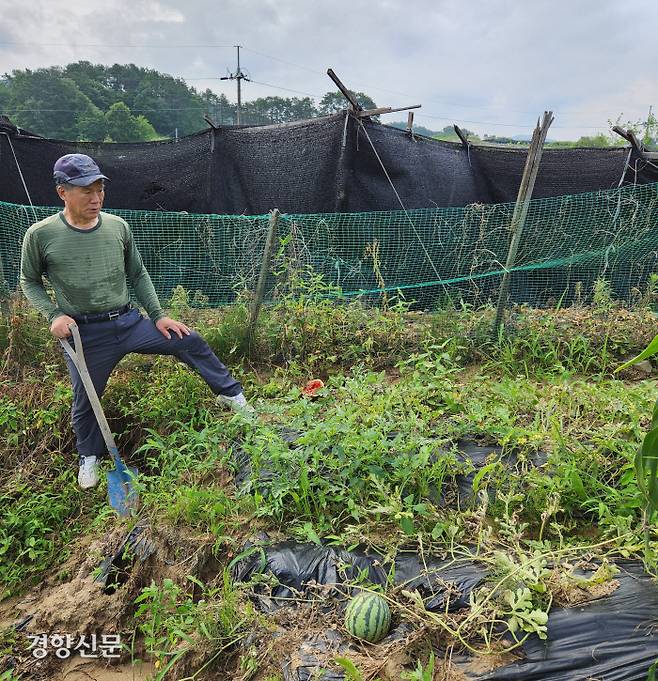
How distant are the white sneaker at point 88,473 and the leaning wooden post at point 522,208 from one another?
3.22 meters

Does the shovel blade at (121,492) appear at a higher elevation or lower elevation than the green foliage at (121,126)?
lower

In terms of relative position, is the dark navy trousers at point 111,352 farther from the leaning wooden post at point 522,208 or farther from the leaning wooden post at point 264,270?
the leaning wooden post at point 522,208

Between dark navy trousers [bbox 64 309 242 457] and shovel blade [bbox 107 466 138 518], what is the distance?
0.22 meters

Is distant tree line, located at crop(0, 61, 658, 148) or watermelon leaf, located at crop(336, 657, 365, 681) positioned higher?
distant tree line, located at crop(0, 61, 658, 148)

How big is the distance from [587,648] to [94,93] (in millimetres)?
66546

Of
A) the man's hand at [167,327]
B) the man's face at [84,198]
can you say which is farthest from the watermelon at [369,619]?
A: the man's face at [84,198]

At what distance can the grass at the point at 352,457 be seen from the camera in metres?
2.04

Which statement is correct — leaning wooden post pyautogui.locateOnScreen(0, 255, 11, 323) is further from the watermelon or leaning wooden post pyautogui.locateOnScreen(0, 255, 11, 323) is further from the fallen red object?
the watermelon

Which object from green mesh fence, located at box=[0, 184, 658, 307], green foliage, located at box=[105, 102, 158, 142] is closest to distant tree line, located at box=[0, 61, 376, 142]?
green foliage, located at box=[105, 102, 158, 142]

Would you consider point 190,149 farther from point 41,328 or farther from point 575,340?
point 575,340

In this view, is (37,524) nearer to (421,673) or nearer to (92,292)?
(92,292)

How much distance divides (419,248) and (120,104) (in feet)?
142

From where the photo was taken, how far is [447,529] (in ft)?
6.95

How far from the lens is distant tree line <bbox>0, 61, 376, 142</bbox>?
41.2 metres
